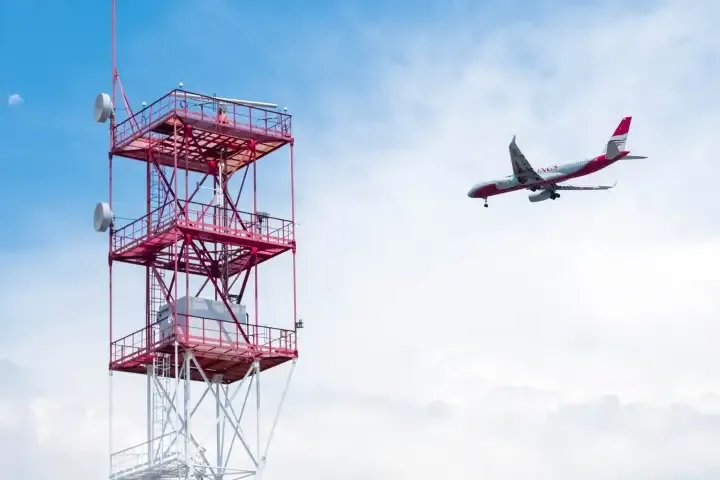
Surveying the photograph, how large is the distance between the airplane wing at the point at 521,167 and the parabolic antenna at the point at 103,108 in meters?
48.1

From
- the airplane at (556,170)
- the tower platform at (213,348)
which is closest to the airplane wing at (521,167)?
the airplane at (556,170)

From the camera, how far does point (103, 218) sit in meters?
82.2

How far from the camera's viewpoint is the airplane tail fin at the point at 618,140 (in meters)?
124

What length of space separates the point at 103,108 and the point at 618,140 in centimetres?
5423

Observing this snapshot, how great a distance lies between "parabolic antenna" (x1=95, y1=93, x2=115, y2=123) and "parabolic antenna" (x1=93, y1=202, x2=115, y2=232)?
5.18m

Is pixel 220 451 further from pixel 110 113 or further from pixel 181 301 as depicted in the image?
pixel 110 113

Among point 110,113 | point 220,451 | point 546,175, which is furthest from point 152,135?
point 546,175

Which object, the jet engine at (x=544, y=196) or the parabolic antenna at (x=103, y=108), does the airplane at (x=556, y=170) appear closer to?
the jet engine at (x=544, y=196)

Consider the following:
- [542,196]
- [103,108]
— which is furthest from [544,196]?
[103,108]

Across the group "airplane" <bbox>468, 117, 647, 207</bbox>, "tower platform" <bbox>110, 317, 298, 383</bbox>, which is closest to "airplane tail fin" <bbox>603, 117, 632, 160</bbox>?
"airplane" <bbox>468, 117, 647, 207</bbox>

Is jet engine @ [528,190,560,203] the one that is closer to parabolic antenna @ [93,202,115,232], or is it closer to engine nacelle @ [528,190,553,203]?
engine nacelle @ [528,190,553,203]

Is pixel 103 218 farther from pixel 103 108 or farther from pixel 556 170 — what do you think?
pixel 556 170

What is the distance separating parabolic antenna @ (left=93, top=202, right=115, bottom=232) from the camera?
3241 inches

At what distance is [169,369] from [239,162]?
46.0 ft
